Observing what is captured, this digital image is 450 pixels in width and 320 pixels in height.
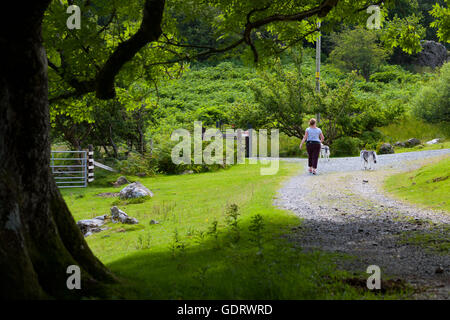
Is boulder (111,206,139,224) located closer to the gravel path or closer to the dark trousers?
the gravel path

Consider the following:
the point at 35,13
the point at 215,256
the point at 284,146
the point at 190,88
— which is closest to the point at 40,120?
the point at 35,13

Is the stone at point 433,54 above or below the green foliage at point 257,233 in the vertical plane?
above

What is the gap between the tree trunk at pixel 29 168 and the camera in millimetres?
3912

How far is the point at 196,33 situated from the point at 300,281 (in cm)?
5497

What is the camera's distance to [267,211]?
393 inches

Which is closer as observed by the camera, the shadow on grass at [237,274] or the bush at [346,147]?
the shadow on grass at [237,274]

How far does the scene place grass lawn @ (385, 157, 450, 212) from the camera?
422 inches

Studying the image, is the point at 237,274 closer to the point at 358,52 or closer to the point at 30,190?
the point at 30,190

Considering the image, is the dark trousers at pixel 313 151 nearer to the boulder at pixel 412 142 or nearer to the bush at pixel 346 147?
the bush at pixel 346 147

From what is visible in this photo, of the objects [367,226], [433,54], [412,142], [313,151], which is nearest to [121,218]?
[367,226]

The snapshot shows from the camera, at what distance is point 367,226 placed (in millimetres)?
8555

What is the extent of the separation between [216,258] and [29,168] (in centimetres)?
294

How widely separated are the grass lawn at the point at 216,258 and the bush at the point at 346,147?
13553 millimetres

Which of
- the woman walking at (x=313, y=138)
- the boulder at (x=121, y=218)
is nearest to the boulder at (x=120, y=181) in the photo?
the boulder at (x=121, y=218)
